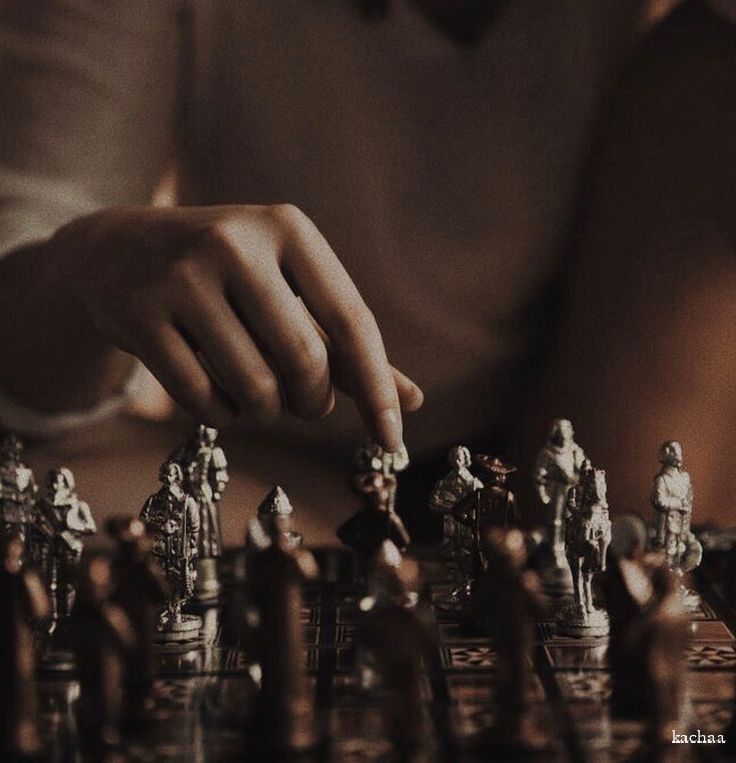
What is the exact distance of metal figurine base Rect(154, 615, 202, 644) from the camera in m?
1.15

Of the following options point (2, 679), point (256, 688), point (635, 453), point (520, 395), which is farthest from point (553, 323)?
point (2, 679)

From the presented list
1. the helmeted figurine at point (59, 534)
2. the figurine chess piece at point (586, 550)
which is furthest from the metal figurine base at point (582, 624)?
the helmeted figurine at point (59, 534)

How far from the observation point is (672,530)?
125 cm

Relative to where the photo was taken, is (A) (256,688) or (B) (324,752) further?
(A) (256,688)

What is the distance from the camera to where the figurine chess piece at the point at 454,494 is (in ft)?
4.27

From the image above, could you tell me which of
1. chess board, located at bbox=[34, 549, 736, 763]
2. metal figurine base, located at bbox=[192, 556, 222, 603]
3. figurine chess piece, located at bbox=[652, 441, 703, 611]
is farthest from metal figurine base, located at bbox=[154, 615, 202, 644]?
figurine chess piece, located at bbox=[652, 441, 703, 611]

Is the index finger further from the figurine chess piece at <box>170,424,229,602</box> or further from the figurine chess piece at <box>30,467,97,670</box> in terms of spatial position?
the figurine chess piece at <box>30,467,97,670</box>

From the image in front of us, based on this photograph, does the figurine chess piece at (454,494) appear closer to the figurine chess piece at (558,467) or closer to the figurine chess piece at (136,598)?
the figurine chess piece at (558,467)

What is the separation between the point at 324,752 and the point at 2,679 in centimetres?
22

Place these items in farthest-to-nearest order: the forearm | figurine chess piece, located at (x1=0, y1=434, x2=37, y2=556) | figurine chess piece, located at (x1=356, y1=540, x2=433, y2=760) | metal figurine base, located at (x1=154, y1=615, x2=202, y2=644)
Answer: the forearm
figurine chess piece, located at (x1=0, y1=434, x2=37, y2=556)
metal figurine base, located at (x1=154, y1=615, x2=202, y2=644)
figurine chess piece, located at (x1=356, y1=540, x2=433, y2=760)

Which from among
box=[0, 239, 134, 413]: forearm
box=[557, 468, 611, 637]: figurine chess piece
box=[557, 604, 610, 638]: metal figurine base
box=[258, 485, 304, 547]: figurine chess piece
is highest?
box=[0, 239, 134, 413]: forearm

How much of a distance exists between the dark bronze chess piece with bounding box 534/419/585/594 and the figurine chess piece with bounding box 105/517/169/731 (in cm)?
45

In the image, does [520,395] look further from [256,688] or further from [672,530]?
[256,688]

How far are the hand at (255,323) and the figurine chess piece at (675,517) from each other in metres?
0.25
